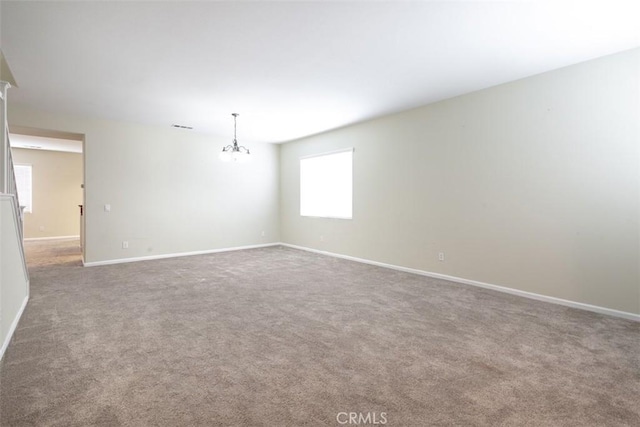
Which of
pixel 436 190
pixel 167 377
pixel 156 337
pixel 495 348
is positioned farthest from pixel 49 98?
pixel 495 348

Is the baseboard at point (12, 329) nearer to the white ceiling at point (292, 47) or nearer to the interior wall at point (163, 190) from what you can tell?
the interior wall at point (163, 190)

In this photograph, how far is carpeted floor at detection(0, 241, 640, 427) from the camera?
1729 mm

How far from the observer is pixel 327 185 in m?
6.82

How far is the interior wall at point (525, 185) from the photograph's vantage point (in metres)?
3.18

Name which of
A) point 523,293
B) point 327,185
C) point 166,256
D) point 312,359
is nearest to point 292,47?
point 312,359

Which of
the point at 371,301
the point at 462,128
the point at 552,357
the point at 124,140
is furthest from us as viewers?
the point at 124,140

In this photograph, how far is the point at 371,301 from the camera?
3637 mm

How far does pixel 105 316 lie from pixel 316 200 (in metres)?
4.69

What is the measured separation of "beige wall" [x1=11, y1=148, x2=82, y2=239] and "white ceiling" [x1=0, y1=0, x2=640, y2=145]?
5288 mm

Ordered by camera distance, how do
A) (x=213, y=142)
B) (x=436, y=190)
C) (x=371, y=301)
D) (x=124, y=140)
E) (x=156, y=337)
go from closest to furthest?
(x=156, y=337), (x=371, y=301), (x=436, y=190), (x=124, y=140), (x=213, y=142)

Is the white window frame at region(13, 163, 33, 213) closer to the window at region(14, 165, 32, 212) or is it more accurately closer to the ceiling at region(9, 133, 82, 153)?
the window at region(14, 165, 32, 212)

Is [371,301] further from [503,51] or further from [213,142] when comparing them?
[213,142]

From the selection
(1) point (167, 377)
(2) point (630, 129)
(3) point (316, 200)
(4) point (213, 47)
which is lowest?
(1) point (167, 377)

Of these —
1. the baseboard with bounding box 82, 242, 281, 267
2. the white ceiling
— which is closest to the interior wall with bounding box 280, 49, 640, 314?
the white ceiling
